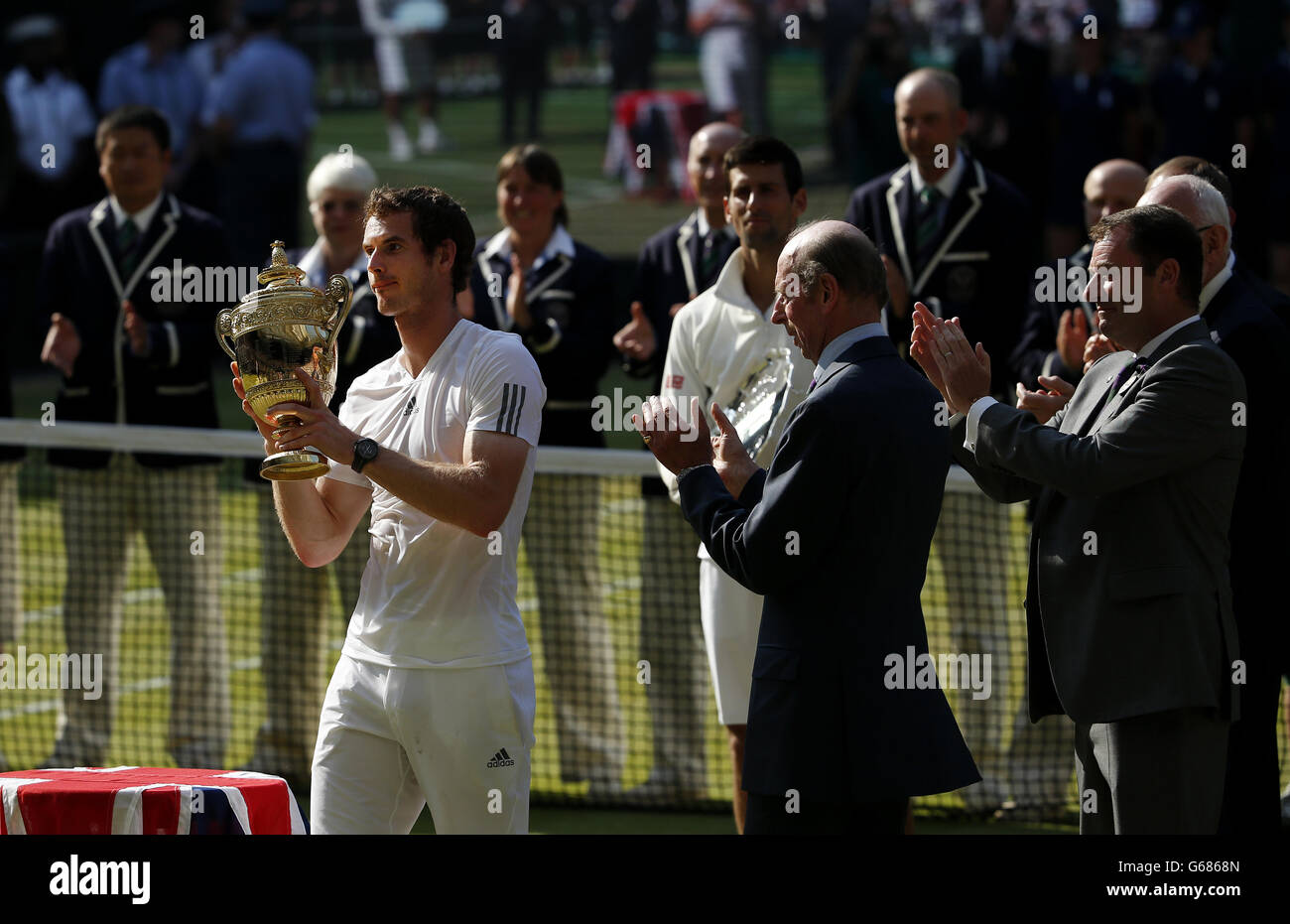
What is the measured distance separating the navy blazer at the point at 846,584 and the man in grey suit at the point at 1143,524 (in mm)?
412

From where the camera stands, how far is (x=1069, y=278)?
25.3 ft

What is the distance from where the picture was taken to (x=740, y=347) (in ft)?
21.7

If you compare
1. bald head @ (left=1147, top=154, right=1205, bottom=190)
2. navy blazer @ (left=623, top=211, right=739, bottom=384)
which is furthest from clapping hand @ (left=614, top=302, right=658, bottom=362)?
bald head @ (left=1147, top=154, right=1205, bottom=190)

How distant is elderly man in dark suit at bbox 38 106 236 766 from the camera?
27.9ft

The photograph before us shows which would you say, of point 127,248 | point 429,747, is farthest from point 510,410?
point 127,248

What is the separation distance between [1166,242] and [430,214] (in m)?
2.02

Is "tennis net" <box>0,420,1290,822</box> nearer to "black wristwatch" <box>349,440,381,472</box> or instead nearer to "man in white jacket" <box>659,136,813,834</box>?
"man in white jacket" <box>659,136,813,834</box>

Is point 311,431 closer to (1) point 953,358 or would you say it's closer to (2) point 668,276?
(1) point 953,358

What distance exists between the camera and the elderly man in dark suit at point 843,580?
471 cm

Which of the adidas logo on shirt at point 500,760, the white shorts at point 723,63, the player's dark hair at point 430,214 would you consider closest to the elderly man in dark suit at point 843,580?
the adidas logo on shirt at point 500,760

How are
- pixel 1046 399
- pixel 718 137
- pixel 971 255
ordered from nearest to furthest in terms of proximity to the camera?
pixel 1046 399 < pixel 971 255 < pixel 718 137

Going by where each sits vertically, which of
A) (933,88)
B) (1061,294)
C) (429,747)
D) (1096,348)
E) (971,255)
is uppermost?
(933,88)

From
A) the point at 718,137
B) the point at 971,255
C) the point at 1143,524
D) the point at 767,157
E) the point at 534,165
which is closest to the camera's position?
the point at 1143,524
